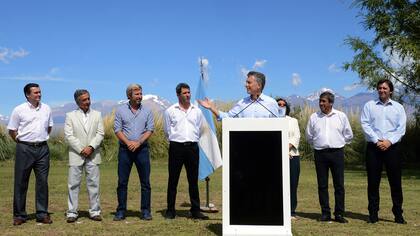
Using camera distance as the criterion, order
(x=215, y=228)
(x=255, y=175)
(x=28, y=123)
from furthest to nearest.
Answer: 1. (x=28, y=123)
2. (x=215, y=228)
3. (x=255, y=175)

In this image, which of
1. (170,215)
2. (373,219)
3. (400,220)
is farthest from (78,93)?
(400,220)

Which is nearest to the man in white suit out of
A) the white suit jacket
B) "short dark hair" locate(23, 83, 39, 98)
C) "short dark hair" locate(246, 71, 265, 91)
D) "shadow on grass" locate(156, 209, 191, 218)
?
the white suit jacket

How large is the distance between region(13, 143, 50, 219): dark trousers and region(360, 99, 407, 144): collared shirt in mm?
4620

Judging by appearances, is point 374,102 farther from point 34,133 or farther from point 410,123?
point 410,123

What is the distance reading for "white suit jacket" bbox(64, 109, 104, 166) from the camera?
781 cm

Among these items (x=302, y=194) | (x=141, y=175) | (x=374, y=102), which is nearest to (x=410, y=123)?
(x=302, y=194)

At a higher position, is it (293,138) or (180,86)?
(180,86)

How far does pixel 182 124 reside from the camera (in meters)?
8.05

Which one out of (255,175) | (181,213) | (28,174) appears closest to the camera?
(255,175)

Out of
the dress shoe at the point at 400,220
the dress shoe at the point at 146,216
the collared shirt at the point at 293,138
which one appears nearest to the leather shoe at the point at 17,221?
the dress shoe at the point at 146,216

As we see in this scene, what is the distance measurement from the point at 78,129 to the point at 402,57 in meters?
12.4

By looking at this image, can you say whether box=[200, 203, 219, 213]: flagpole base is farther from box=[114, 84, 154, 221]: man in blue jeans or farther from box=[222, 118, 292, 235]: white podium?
box=[222, 118, 292, 235]: white podium

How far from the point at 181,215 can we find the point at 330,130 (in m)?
2.65

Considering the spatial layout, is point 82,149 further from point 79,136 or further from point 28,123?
point 28,123
